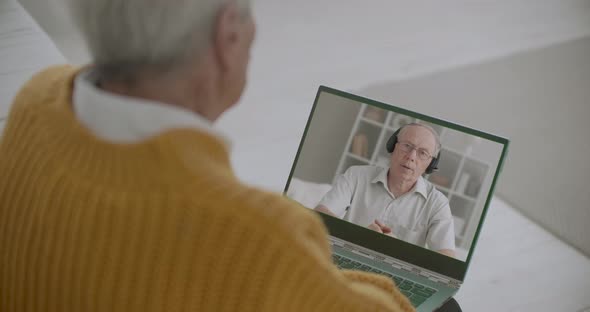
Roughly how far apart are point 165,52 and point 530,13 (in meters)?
2.21

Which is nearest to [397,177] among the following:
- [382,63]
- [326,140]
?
[326,140]

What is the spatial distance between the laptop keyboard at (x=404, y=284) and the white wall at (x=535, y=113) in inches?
31.1

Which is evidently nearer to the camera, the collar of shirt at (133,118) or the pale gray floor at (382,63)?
the collar of shirt at (133,118)

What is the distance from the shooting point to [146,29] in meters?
0.65

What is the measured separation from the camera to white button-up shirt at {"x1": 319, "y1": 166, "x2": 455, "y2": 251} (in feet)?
3.79

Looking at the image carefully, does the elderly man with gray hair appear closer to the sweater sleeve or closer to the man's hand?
the sweater sleeve

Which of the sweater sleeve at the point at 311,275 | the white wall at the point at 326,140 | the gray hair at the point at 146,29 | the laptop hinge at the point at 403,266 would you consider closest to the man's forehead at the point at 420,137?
the white wall at the point at 326,140

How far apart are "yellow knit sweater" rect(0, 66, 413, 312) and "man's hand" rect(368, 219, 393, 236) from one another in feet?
1.34

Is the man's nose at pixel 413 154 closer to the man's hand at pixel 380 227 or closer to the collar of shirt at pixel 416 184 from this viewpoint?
the collar of shirt at pixel 416 184

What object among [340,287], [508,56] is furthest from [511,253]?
[340,287]

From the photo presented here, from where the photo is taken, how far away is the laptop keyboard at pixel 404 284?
3.77ft

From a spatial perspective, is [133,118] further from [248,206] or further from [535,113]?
[535,113]

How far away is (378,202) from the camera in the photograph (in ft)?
3.90

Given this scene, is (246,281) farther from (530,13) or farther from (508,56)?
(530,13)
